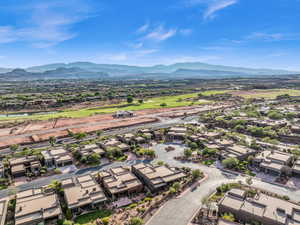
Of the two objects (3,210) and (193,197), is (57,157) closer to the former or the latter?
(3,210)

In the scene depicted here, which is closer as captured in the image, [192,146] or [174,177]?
[174,177]

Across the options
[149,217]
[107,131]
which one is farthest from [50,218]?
[107,131]

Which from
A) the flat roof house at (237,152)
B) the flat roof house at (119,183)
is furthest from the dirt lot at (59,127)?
the flat roof house at (237,152)

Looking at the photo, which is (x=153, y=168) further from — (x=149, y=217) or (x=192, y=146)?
(x=192, y=146)

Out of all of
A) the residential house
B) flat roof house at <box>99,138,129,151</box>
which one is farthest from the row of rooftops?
flat roof house at <box>99,138,129,151</box>

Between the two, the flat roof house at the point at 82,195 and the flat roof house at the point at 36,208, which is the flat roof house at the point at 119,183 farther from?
the flat roof house at the point at 36,208

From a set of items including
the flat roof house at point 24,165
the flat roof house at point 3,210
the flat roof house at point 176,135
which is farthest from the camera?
the flat roof house at point 176,135

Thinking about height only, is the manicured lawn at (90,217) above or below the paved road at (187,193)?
below

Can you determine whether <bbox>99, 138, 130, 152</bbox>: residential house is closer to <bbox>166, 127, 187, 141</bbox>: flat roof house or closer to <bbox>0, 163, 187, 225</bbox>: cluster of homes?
<bbox>0, 163, 187, 225</bbox>: cluster of homes

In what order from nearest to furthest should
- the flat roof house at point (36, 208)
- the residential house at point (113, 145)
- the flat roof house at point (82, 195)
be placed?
the flat roof house at point (36, 208) → the flat roof house at point (82, 195) → the residential house at point (113, 145)
